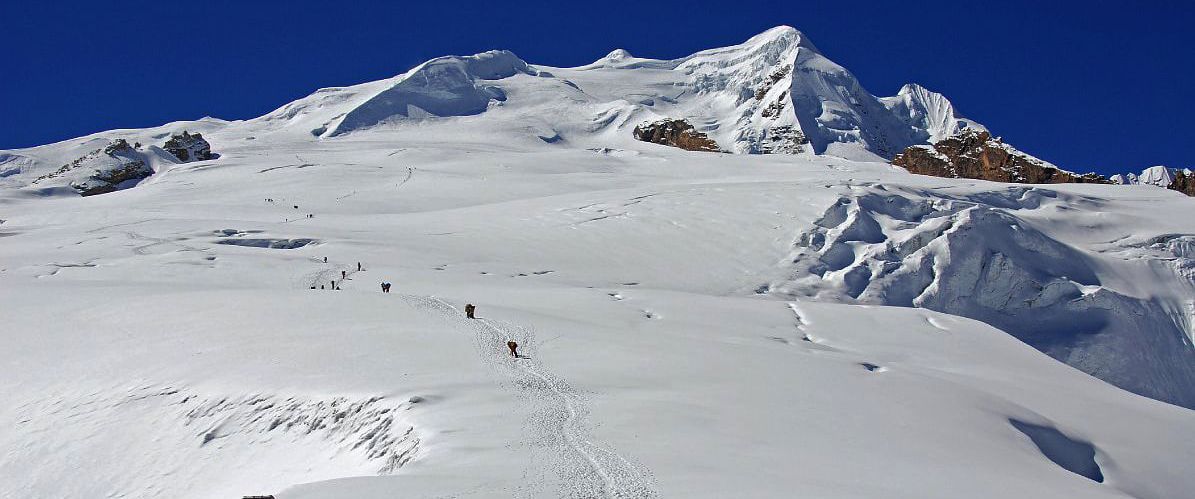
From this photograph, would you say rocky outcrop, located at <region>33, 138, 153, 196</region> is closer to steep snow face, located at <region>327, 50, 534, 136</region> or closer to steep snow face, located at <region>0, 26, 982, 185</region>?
steep snow face, located at <region>0, 26, 982, 185</region>

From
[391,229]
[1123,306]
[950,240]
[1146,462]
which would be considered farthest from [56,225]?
[1123,306]

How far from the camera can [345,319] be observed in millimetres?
29922

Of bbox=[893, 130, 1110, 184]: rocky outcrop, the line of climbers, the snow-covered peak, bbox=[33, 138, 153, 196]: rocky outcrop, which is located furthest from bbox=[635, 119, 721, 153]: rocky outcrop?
the snow-covered peak

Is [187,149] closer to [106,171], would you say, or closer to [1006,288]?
[106,171]

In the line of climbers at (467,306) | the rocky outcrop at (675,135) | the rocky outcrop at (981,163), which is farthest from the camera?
the rocky outcrop at (675,135)

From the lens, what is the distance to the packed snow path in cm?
1332

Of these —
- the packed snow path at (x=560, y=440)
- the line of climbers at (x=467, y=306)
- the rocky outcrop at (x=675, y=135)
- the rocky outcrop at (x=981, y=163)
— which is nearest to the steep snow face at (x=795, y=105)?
the rocky outcrop at (x=675, y=135)

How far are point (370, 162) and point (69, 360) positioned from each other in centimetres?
6857

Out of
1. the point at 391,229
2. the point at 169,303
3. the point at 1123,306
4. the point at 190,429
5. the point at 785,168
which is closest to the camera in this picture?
the point at 190,429

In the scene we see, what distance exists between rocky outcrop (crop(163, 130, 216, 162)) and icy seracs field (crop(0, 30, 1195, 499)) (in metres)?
13.0

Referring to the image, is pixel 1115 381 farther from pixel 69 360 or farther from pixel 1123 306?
pixel 69 360

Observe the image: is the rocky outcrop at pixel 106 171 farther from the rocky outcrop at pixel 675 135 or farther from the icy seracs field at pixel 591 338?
the rocky outcrop at pixel 675 135

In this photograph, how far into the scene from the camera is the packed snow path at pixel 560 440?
13320mm

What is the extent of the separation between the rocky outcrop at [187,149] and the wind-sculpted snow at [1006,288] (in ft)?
243
